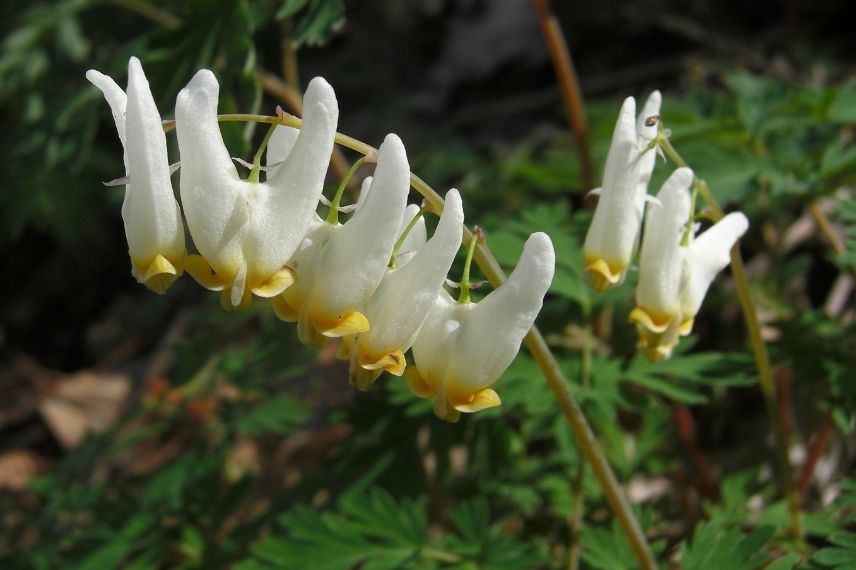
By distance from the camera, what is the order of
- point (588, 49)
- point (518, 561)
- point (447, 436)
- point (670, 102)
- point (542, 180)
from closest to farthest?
1. point (518, 561)
2. point (447, 436)
3. point (542, 180)
4. point (670, 102)
5. point (588, 49)

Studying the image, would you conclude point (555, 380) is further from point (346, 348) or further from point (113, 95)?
point (113, 95)

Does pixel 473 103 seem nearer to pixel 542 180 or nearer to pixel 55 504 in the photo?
pixel 542 180

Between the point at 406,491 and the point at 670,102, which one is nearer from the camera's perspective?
the point at 406,491

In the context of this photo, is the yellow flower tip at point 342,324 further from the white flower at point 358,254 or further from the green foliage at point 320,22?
the green foliage at point 320,22

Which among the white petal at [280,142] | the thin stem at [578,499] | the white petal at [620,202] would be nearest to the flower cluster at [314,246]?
the white petal at [280,142]

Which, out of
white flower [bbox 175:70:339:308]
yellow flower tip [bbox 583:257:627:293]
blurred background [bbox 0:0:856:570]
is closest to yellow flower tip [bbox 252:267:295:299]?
white flower [bbox 175:70:339:308]

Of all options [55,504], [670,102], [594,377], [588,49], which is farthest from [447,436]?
[588,49]
